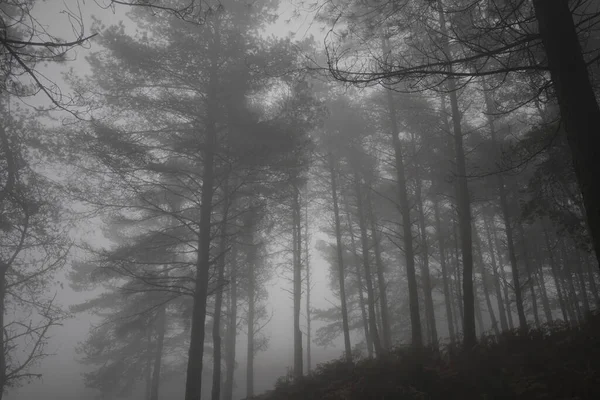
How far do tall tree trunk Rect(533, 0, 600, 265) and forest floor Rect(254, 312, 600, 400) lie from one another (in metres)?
3.29

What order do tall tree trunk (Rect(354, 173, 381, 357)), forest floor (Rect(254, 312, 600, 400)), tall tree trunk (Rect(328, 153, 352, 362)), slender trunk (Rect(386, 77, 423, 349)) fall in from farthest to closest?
tall tree trunk (Rect(328, 153, 352, 362)), tall tree trunk (Rect(354, 173, 381, 357)), slender trunk (Rect(386, 77, 423, 349)), forest floor (Rect(254, 312, 600, 400))

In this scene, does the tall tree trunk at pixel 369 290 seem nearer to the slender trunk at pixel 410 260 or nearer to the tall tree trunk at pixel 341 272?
the tall tree trunk at pixel 341 272

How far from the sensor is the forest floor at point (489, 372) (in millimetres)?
5133

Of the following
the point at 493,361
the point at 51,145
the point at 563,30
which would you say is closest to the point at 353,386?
the point at 493,361

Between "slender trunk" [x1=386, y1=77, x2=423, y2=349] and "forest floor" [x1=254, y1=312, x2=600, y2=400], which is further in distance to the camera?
"slender trunk" [x1=386, y1=77, x2=423, y2=349]

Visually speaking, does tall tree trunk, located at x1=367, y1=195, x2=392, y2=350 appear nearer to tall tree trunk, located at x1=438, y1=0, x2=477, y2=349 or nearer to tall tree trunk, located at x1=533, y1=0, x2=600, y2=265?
tall tree trunk, located at x1=438, y1=0, x2=477, y2=349

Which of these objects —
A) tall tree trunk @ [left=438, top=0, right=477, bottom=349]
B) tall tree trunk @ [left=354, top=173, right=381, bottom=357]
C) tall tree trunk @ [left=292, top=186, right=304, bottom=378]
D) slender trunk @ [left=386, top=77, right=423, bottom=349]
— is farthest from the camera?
tall tree trunk @ [left=292, top=186, right=304, bottom=378]

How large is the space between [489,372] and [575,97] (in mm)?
5224

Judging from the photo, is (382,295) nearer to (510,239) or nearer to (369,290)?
(369,290)

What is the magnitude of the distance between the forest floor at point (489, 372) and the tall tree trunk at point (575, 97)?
3.29 m

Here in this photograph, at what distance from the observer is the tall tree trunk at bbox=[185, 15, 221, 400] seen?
8.27 metres

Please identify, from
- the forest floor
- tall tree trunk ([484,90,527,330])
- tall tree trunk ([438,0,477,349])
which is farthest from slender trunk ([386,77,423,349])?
tall tree trunk ([484,90,527,330])

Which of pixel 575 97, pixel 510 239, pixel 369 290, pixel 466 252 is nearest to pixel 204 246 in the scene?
pixel 466 252

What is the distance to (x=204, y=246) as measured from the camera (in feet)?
29.2
